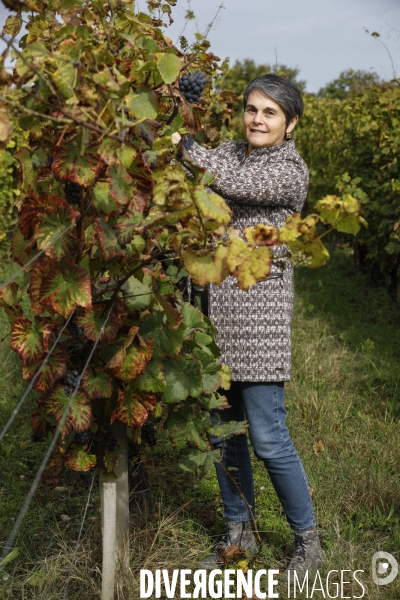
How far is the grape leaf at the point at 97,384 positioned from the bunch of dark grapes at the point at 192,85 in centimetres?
81

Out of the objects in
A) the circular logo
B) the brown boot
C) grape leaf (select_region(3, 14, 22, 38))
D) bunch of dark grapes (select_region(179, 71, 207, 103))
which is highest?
grape leaf (select_region(3, 14, 22, 38))

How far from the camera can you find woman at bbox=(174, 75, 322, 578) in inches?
94.3

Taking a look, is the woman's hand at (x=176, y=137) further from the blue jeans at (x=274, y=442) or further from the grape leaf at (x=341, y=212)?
the blue jeans at (x=274, y=442)

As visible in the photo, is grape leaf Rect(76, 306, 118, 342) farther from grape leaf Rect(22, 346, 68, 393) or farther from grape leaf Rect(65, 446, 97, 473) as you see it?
grape leaf Rect(65, 446, 97, 473)

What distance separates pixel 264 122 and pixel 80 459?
1.24 meters

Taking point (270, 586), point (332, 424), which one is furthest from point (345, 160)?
point (270, 586)

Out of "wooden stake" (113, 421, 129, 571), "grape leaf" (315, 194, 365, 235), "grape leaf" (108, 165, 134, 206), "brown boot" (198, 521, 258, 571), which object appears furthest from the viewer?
"brown boot" (198, 521, 258, 571)

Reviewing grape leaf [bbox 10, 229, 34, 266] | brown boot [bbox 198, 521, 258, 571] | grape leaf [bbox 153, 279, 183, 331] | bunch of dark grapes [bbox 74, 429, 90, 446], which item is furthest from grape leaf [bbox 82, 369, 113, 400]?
brown boot [bbox 198, 521, 258, 571]

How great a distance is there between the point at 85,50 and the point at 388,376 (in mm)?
3419

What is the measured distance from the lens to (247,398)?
246 centimetres

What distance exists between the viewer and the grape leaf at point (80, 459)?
6.61 ft

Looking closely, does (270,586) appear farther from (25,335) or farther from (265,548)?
(25,335)

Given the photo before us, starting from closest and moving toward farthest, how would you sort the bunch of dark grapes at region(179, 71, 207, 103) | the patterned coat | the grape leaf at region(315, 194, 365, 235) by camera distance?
the grape leaf at region(315, 194, 365, 235), the bunch of dark grapes at region(179, 71, 207, 103), the patterned coat

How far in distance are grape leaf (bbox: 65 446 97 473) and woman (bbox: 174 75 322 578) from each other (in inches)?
23.7
